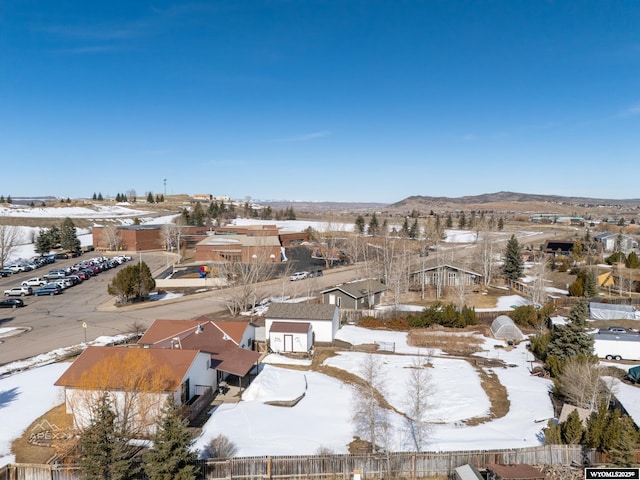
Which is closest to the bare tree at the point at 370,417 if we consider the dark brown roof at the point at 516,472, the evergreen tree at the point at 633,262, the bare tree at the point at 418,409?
the bare tree at the point at 418,409

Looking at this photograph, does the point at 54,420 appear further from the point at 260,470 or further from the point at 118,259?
the point at 118,259

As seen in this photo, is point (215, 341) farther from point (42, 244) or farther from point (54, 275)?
point (42, 244)

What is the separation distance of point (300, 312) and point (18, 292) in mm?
32635

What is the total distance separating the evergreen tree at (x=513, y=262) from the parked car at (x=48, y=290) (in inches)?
2286

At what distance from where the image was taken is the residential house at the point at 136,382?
1750 centimetres

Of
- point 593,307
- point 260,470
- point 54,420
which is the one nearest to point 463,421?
point 260,470

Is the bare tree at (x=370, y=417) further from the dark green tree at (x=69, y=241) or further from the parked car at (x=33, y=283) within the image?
the dark green tree at (x=69, y=241)

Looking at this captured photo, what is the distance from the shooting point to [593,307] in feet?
140

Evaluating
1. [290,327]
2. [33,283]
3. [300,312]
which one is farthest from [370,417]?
[33,283]

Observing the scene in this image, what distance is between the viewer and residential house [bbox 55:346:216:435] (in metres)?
17.5

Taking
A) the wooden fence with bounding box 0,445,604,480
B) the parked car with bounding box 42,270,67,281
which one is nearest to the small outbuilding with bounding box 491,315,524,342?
the wooden fence with bounding box 0,445,604,480

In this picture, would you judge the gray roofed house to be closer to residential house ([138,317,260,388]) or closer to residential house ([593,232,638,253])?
residential house ([138,317,260,388])

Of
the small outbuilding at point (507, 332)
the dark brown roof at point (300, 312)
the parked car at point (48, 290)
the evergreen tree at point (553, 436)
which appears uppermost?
the dark brown roof at point (300, 312)

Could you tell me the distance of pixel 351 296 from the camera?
44.0 metres
